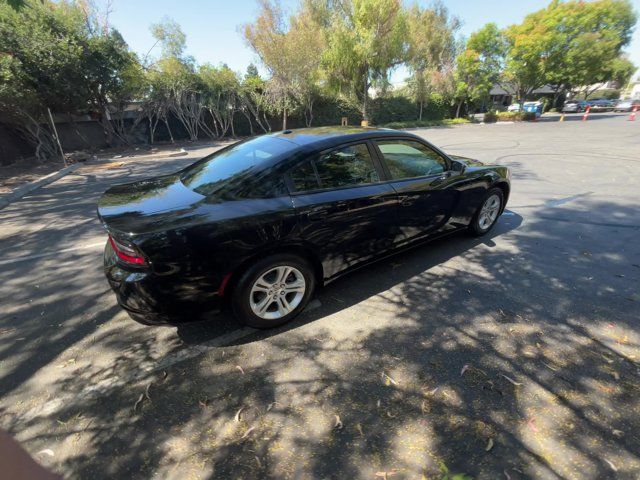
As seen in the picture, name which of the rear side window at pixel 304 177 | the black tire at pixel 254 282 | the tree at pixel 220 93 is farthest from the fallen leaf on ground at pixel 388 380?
the tree at pixel 220 93

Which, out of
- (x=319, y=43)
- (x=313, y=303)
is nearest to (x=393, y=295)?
(x=313, y=303)

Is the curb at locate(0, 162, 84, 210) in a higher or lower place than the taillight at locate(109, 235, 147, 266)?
lower

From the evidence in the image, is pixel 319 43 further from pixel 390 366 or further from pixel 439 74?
pixel 390 366

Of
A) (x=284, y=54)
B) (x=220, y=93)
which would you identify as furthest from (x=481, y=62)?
(x=220, y=93)

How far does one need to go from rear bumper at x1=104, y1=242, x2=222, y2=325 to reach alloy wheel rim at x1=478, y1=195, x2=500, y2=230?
11.8 ft

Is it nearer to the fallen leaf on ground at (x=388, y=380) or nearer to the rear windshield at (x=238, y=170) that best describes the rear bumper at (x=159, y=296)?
the rear windshield at (x=238, y=170)

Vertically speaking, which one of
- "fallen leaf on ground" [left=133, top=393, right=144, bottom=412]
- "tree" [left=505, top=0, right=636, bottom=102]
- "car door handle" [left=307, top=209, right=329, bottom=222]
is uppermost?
"tree" [left=505, top=0, right=636, bottom=102]

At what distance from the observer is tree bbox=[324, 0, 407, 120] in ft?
79.4

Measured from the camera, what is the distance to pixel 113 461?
5.93 feet

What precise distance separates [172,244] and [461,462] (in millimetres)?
2169

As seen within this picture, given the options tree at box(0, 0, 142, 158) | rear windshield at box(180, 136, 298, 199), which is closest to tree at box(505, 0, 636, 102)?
tree at box(0, 0, 142, 158)

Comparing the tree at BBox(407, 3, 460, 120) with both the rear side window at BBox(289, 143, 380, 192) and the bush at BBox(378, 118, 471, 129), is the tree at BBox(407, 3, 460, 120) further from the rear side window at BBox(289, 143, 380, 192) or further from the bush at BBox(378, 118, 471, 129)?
the rear side window at BBox(289, 143, 380, 192)

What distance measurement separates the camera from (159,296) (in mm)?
2268

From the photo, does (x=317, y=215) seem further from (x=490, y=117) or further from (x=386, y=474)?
(x=490, y=117)
